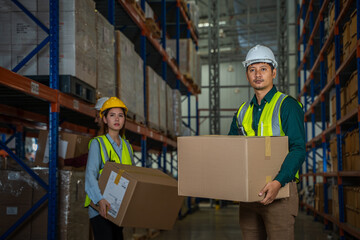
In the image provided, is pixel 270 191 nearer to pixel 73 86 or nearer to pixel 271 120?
pixel 271 120

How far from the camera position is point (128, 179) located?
2.86 metres

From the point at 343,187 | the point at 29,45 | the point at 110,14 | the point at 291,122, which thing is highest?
the point at 110,14

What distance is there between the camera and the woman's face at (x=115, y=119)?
338 cm

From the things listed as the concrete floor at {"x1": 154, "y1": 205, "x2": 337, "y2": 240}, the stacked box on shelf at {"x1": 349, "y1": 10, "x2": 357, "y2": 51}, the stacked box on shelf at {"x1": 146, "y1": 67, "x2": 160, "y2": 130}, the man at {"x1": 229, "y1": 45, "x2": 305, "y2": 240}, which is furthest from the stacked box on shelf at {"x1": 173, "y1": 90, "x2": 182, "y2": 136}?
the man at {"x1": 229, "y1": 45, "x2": 305, "y2": 240}

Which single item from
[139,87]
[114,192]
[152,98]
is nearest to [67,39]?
[114,192]

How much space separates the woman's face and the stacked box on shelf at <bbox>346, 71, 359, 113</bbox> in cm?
376

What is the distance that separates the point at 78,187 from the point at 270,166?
259cm

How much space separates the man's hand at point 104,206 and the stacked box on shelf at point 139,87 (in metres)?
3.50

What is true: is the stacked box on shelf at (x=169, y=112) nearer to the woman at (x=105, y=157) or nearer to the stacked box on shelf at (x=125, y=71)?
the stacked box on shelf at (x=125, y=71)

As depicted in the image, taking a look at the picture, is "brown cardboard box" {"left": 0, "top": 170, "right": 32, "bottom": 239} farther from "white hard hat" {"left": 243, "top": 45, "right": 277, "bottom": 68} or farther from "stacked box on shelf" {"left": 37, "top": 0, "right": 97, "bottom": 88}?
"white hard hat" {"left": 243, "top": 45, "right": 277, "bottom": 68}

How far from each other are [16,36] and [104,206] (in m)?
2.03

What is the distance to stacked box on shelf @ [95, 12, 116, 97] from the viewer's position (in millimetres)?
4808

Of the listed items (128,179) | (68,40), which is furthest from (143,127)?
(128,179)

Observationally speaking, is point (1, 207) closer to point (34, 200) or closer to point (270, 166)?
point (34, 200)
